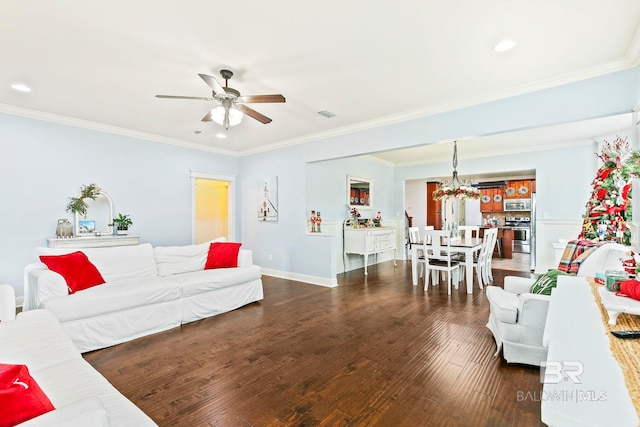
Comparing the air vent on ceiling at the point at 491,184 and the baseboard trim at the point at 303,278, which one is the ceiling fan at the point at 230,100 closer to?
the baseboard trim at the point at 303,278

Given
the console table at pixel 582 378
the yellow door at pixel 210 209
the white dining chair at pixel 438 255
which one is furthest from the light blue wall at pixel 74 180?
the console table at pixel 582 378

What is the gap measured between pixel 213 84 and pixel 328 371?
2560mm

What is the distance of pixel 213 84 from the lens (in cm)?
258

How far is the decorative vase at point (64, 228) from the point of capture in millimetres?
4227

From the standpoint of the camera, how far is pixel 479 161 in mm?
7012

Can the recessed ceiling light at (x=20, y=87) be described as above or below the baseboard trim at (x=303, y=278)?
above

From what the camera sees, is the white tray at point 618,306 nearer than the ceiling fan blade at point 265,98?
Yes

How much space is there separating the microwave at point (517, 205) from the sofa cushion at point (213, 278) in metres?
8.55

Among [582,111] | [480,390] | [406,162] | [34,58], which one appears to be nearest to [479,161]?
[406,162]

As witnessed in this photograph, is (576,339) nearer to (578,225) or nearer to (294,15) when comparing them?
(294,15)

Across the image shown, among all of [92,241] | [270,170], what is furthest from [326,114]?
[92,241]

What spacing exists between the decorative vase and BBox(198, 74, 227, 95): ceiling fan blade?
3250 millimetres

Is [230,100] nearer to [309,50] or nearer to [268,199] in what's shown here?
[309,50]

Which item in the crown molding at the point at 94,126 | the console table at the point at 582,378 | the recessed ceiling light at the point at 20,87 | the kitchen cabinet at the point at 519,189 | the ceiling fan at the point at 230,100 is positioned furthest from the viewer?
the kitchen cabinet at the point at 519,189
